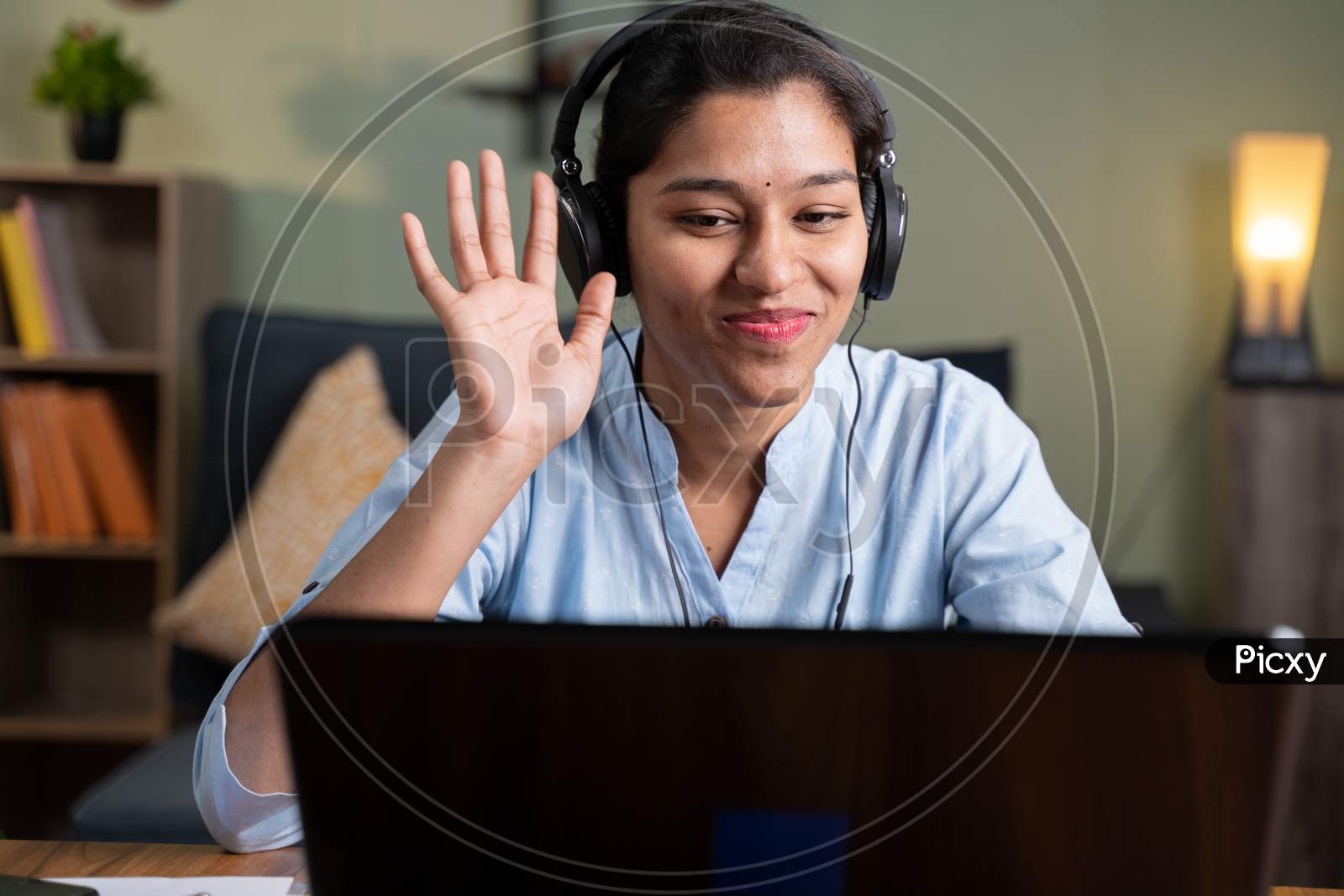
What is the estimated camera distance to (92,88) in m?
2.28

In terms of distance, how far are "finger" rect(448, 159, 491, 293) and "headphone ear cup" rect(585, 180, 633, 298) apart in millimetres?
148

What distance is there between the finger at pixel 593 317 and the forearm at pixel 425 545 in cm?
10

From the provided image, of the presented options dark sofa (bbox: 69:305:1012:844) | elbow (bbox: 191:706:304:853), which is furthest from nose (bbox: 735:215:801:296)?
dark sofa (bbox: 69:305:1012:844)

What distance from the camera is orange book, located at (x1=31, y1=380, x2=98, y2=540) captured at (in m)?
2.22

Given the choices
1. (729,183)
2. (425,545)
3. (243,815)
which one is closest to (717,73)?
(729,183)

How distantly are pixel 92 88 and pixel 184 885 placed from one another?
2.00 meters

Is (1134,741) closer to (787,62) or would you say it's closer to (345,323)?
(787,62)

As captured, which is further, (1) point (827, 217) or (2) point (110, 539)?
(2) point (110, 539)

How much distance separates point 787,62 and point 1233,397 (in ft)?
4.96

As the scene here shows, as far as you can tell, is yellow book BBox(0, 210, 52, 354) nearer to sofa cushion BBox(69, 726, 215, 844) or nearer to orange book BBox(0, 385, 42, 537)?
orange book BBox(0, 385, 42, 537)

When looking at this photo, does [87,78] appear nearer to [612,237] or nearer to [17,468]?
[17,468]

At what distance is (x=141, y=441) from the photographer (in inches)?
96.2

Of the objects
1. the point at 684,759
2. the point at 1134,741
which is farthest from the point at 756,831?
the point at 1134,741

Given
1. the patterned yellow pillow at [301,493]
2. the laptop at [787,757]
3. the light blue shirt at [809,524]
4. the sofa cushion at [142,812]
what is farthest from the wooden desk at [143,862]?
the patterned yellow pillow at [301,493]
